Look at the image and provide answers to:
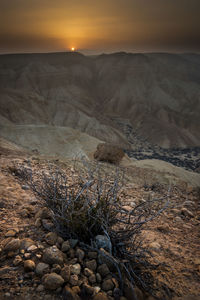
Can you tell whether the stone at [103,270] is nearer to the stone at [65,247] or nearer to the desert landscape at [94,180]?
the desert landscape at [94,180]

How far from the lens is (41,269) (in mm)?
1426

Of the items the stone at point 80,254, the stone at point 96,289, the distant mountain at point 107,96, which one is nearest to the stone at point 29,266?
the stone at point 80,254

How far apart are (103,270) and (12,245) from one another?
761mm

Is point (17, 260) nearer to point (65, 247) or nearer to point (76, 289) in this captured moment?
point (65, 247)

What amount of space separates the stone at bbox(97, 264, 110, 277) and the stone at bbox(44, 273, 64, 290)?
0.98ft

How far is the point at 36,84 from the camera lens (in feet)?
194

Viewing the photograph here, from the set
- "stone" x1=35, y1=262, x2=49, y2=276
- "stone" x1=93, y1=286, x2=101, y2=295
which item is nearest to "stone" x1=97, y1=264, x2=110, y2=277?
"stone" x1=93, y1=286, x2=101, y2=295

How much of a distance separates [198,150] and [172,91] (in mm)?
32084

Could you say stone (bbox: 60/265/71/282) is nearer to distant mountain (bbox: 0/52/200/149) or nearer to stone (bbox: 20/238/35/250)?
stone (bbox: 20/238/35/250)

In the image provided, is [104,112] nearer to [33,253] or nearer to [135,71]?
[135,71]

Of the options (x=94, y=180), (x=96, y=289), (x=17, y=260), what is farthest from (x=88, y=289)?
(x=94, y=180)

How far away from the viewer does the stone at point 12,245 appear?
158cm

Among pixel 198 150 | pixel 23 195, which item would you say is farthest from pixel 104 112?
pixel 23 195

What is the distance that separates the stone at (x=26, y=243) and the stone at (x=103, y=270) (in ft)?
1.97
